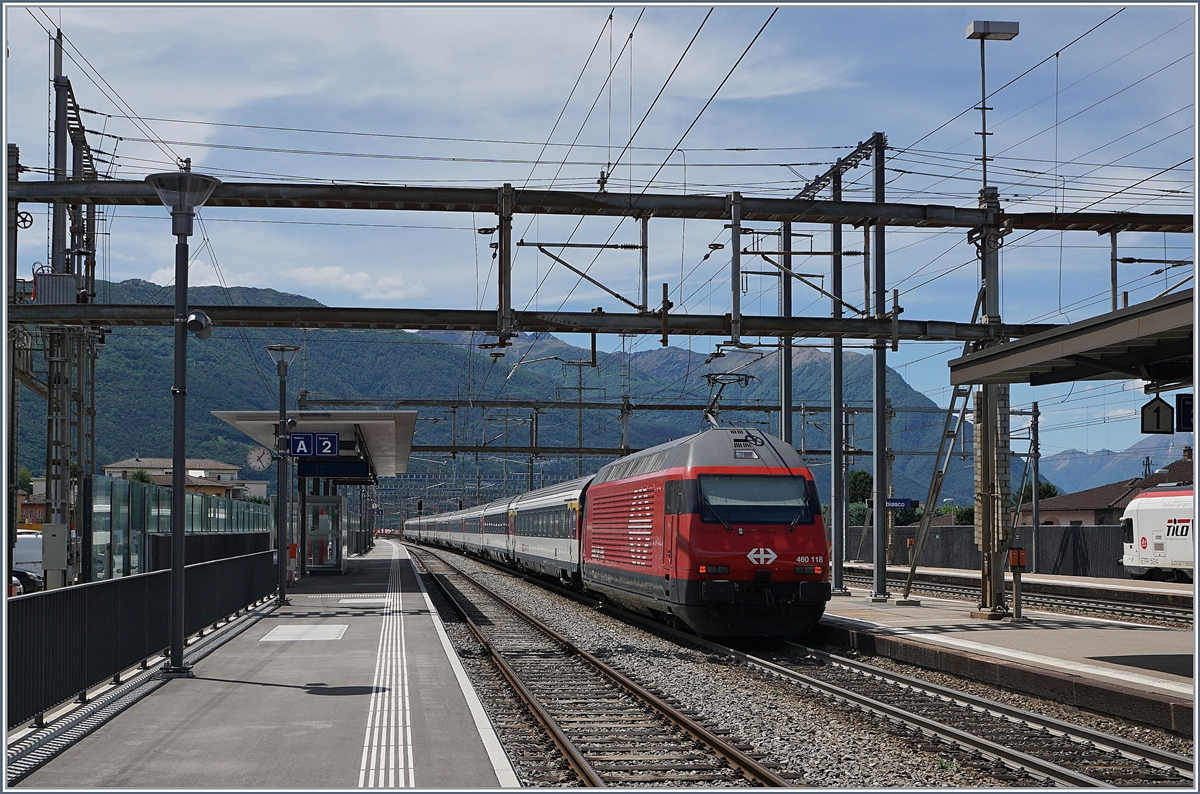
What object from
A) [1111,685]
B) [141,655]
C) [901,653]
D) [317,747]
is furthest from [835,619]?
[317,747]

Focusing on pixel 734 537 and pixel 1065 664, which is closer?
pixel 1065 664

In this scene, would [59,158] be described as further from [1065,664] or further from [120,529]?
[1065,664]

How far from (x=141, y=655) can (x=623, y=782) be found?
23.6 ft

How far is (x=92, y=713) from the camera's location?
35.2ft

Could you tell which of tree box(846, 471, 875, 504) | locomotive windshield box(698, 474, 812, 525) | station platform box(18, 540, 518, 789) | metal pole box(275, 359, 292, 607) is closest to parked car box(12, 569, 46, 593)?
metal pole box(275, 359, 292, 607)

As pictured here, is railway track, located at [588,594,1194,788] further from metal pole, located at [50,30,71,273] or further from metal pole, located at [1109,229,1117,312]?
metal pole, located at [50,30,71,273]

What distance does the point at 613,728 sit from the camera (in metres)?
11.5

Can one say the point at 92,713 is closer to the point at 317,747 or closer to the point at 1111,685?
the point at 317,747

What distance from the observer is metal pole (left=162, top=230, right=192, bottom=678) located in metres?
13.7

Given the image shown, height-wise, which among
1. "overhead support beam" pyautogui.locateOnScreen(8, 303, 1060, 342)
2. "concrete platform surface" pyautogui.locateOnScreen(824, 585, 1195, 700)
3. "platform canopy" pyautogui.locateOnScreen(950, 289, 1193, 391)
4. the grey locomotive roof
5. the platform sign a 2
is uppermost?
"overhead support beam" pyautogui.locateOnScreen(8, 303, 1060, 342)

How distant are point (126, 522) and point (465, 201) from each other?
692 centimetres

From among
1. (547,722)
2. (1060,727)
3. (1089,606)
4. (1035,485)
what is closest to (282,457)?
(547,722)

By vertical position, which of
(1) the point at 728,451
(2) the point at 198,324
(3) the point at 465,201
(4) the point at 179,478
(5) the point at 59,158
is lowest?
(4) the point at 179,478

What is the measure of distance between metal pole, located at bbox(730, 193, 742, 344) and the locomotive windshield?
2.41 metres
